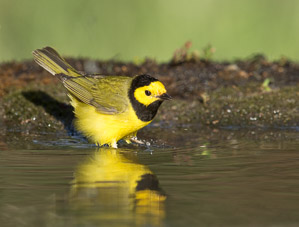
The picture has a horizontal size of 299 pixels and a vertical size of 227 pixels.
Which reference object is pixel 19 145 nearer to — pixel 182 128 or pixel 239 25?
pixel 182 128

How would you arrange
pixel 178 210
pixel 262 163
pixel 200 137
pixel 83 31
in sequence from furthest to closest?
1. pixel 83 31
2. pixel 200 137
3. pixel 262 163
4. pixel 178 210

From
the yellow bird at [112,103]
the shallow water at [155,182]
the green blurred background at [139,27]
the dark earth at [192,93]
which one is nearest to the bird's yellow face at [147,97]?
the yellow bird at [112,103]

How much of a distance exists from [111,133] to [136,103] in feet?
1.26

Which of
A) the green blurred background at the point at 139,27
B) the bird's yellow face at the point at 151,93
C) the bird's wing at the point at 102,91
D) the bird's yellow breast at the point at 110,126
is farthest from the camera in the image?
the green blurred background at the point at 139,27

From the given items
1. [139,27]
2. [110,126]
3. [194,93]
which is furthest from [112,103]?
[139,27]

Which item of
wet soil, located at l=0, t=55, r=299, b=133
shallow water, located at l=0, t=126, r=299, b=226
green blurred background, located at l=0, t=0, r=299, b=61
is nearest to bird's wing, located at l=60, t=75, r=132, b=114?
shallow water, located at l=0, t=126, r=299, b=226

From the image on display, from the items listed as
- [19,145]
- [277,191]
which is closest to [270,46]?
[19,145]

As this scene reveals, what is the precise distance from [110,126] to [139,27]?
4146mm

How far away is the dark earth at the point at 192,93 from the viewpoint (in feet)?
27.0

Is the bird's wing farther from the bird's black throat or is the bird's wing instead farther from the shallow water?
the shallow water

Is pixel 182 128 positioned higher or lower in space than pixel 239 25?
lower

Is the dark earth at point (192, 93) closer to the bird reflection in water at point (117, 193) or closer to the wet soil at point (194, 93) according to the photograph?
the wet soil at point (194, 93)

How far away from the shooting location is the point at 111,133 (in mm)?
7016

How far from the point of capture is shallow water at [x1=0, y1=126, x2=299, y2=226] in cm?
397
